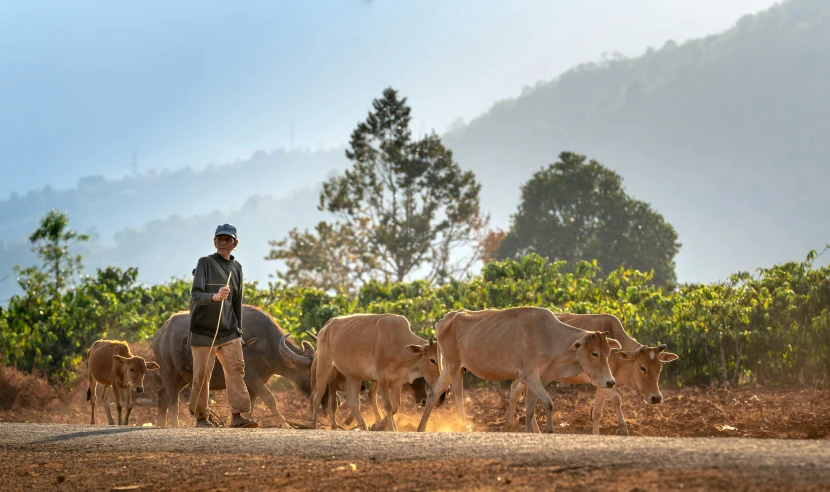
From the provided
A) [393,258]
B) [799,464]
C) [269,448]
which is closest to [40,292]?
[269,448]

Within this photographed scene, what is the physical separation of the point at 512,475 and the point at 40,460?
5.61 meters

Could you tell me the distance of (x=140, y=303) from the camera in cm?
3042

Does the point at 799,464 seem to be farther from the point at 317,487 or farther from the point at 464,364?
the point at 464,364

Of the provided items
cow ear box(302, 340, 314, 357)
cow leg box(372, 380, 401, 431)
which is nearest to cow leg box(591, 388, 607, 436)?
cow leg box(372, 380, 401, 431)

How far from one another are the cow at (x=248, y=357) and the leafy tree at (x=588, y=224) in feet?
143

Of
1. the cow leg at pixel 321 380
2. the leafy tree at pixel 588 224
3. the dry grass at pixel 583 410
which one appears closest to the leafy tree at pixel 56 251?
the dry grass at pixel 583 410

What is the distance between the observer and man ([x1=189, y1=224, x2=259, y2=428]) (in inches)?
544

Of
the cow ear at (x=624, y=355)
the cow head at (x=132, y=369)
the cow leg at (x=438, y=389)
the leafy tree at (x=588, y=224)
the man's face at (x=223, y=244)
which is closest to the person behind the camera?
the man's face at (x=223, y=244)

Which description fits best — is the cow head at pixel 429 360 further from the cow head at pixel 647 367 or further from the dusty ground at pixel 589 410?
the cow head at pixel 647 367

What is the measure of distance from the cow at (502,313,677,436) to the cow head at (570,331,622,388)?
0.64m

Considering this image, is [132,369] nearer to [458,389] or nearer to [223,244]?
[223,244]

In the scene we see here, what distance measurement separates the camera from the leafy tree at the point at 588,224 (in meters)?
61.3

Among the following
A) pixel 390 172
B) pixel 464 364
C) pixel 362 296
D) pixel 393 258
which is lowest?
pixel 464 364

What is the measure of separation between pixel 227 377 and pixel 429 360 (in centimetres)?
299
